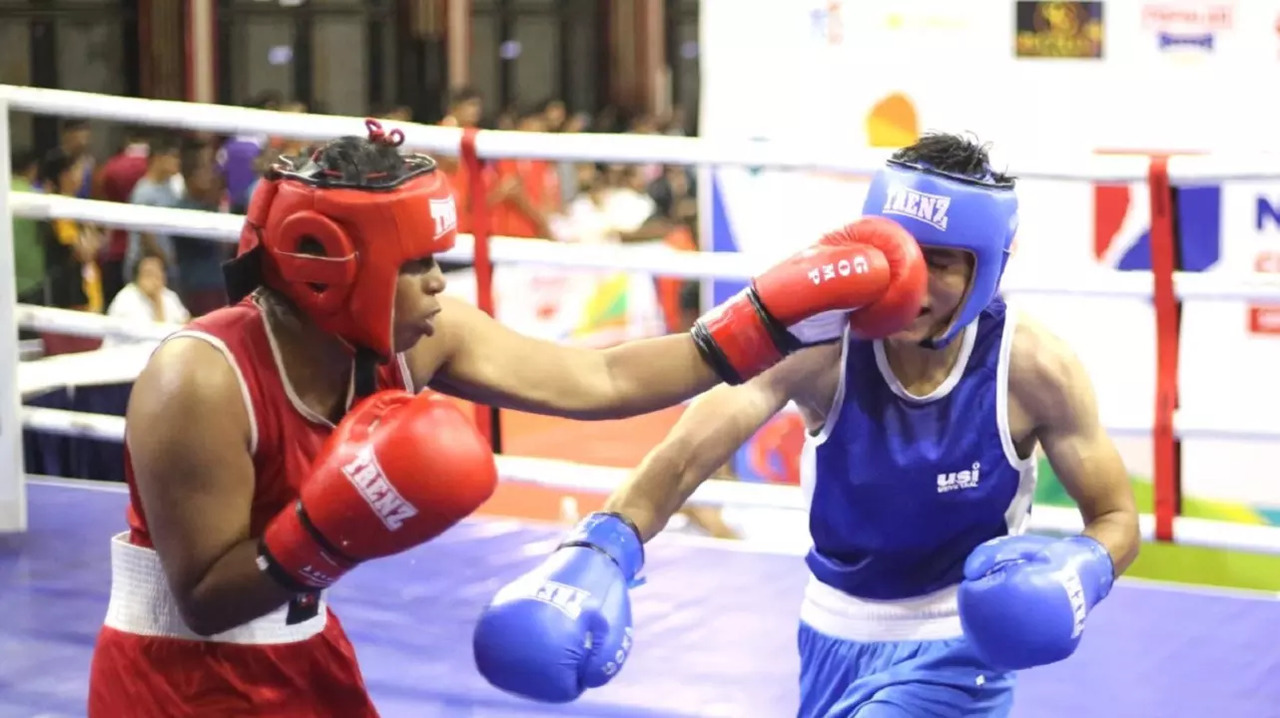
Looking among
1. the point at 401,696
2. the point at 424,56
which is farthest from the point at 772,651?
the point at 424,56

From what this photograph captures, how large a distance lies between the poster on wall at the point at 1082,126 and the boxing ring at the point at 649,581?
4.80 feet

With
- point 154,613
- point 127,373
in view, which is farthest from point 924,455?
point 127,373

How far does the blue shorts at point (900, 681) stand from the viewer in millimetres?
2557

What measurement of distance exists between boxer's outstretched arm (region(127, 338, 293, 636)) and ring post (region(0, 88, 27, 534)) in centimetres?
280

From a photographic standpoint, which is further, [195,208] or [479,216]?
[195,208]

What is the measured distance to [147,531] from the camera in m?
2.17

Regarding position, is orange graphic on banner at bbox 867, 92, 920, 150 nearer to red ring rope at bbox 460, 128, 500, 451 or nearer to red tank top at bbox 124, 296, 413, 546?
red ring rope at bbox 460, 128, 500, 451

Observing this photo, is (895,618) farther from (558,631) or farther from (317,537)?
(317,537)

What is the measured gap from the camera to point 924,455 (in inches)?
103

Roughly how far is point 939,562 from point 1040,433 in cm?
25

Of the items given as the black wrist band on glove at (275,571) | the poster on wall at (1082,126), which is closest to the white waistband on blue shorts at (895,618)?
the black wrist band on glove at (275,571)

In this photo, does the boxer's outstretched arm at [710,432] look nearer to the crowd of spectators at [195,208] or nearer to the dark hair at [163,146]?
the crowd of spectators at [195,208]

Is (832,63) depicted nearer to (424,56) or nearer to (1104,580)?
(1104,580)

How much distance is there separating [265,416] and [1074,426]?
1.21m
